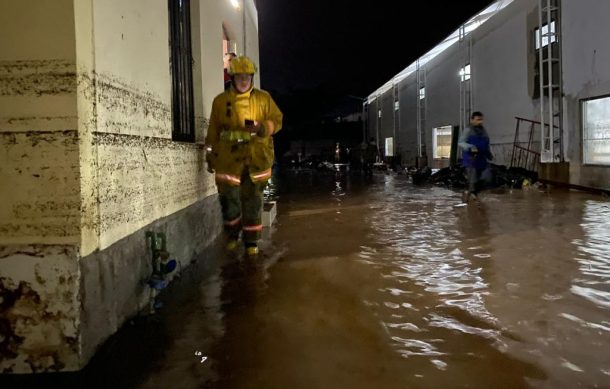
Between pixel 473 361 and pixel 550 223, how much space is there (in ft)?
18.1

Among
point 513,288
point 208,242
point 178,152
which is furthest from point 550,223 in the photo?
point 178,152

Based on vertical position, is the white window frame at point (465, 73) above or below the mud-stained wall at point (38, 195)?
above

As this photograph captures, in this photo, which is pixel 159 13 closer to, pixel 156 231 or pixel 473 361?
pixel 156 231

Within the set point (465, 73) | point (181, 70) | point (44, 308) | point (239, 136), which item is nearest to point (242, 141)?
point (239, 136)

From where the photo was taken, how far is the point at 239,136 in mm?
5594

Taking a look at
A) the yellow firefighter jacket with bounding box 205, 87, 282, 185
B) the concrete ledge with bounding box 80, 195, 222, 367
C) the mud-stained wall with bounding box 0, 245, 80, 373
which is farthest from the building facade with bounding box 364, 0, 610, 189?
the mud-stained wall with bounding box 0, 245, 80, 373

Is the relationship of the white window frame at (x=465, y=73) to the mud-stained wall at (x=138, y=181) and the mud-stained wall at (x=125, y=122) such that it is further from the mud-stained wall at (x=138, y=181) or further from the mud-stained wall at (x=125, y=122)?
the mud-stained wall at (x=125, y=122)

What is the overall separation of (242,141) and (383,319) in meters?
2.58


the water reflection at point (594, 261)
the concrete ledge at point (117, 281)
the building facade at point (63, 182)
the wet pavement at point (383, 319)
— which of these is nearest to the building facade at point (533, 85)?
the water reflection at point (594, 261)

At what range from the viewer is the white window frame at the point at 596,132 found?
12.5 meters

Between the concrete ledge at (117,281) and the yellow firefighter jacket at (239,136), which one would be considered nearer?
the concrete ledge at (117,281)

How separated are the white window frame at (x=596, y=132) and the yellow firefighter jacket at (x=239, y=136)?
966cm

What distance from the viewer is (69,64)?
3.02 metres

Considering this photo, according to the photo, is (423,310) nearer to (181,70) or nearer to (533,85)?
(181,70)
